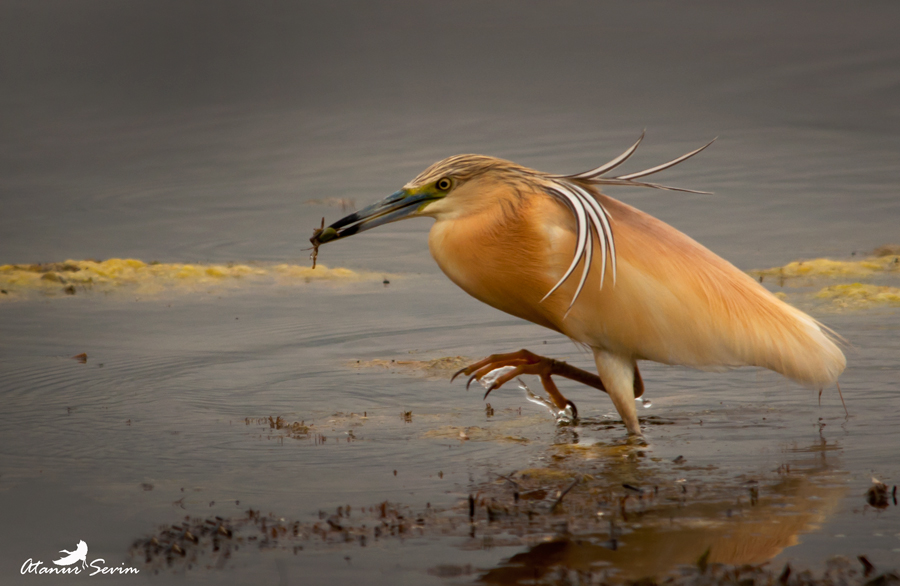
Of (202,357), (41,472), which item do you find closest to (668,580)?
(41,472)

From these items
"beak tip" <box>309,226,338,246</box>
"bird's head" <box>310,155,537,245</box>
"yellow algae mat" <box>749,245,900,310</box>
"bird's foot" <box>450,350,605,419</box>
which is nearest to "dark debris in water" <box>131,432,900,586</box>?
"bird's foot" <box>450,350,605,419</box>

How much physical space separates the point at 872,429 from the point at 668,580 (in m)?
2.63

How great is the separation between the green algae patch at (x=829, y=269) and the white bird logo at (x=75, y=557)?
24.0ft

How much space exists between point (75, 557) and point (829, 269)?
8.01 meters

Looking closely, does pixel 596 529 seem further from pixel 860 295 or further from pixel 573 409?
pixel 860 295

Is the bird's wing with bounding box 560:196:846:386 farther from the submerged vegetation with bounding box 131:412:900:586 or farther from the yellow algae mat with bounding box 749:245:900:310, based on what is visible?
the yellow algae mat with bounding box 749:245:900:310

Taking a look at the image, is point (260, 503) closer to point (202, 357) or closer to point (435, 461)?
point (435, 461)

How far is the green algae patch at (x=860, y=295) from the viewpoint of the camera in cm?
880

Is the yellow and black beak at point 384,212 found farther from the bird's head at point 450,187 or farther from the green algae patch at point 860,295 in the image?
the green algae patch at point 860,295

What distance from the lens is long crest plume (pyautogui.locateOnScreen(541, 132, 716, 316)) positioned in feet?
16.8

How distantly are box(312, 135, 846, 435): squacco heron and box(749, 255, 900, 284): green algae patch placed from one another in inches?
184

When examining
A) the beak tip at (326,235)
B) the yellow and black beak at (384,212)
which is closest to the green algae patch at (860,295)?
the yellow and black beak at (384,212)

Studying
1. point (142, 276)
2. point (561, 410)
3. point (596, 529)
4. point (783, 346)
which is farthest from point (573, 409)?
point (142, 276)

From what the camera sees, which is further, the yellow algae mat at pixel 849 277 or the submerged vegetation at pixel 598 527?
the yellow algae mat at pixel 849 277
